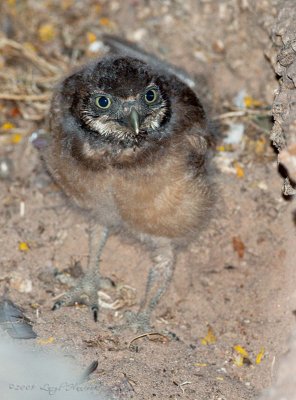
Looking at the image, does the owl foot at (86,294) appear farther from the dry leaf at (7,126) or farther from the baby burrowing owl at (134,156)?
the dry leaf at (7,126)

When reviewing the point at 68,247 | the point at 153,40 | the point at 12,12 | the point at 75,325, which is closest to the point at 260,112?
the point at 153,40

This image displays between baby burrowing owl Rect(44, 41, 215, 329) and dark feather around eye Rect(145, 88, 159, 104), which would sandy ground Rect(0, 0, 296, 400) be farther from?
dark feather around eye Rect(145, 88, 159, 104)

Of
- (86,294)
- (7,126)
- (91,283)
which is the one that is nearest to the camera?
(86,294)

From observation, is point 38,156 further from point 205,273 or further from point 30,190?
point 205,273

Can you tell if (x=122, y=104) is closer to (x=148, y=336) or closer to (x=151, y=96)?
(x=151, y=96)

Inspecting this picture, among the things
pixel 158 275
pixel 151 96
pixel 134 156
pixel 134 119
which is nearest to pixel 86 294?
pixel 158 275

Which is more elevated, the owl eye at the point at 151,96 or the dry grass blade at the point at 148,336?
the owl eye at the point at 151,96

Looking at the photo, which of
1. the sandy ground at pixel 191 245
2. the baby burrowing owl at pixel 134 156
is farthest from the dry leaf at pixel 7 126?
the baby burrowing owl at pixel 134 156

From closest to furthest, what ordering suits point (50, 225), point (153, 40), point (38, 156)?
point (50, 225) < point (38, 156) < point (153, 40)
